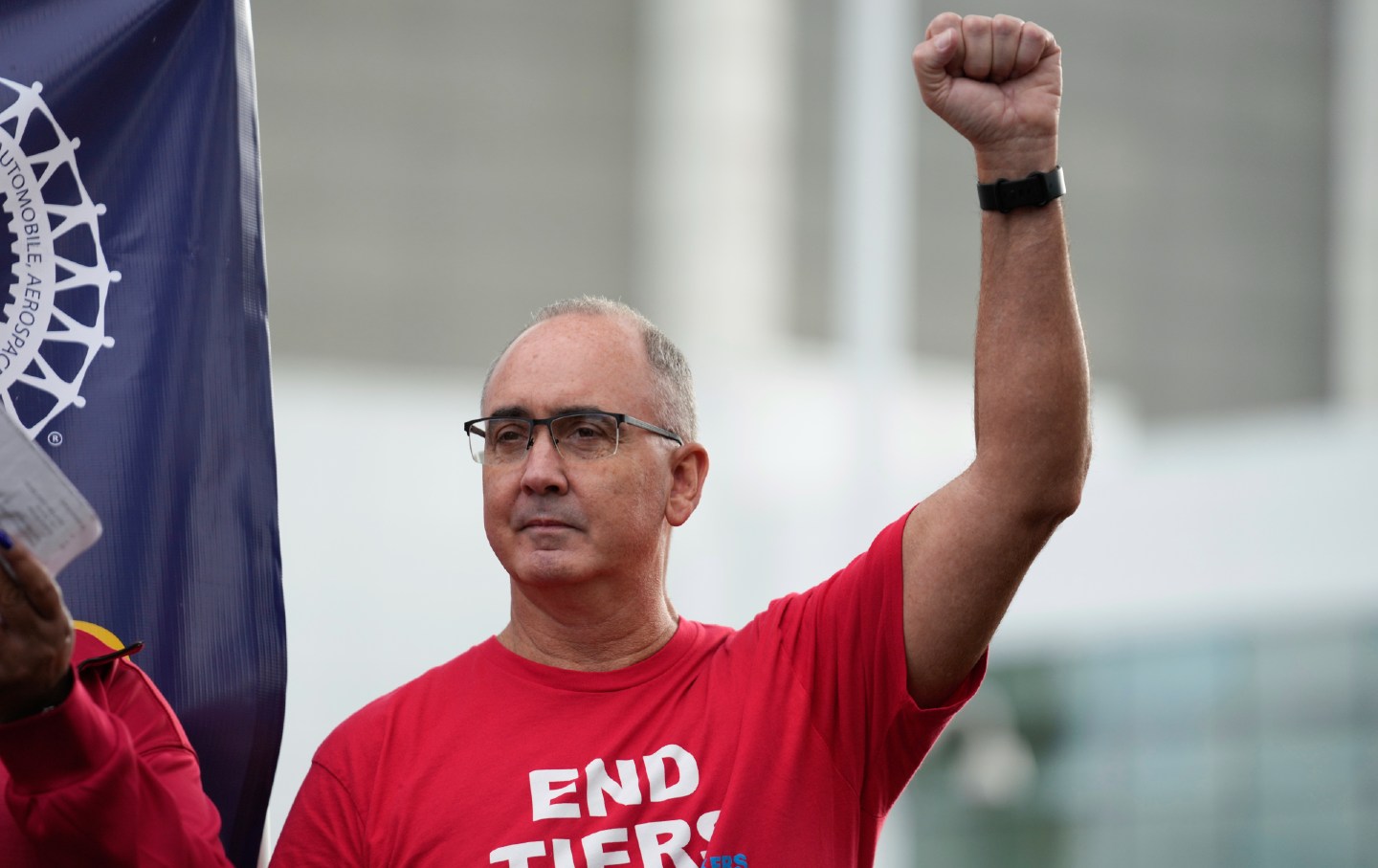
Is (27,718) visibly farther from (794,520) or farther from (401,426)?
(794,520)

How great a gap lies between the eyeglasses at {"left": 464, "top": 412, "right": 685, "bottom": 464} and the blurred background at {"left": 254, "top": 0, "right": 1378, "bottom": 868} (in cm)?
1088

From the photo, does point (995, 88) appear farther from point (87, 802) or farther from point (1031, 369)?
point (87, 802)

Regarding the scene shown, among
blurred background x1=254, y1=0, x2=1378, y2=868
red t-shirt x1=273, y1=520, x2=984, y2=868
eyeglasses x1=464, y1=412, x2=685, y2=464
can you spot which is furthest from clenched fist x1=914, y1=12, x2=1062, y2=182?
blurred background x1=254, y1=0, x2=1378, y2=868

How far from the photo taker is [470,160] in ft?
109

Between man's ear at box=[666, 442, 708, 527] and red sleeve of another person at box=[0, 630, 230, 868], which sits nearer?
red sleeve of another person at box=[0, 630, 230, 868]

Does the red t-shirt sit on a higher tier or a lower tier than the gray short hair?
lower

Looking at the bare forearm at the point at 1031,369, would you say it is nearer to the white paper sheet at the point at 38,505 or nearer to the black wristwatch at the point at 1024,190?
the black wristwatch at the point at 1024,190

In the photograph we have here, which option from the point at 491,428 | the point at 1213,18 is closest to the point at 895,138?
the point at 491,428

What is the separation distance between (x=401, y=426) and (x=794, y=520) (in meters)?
3.97

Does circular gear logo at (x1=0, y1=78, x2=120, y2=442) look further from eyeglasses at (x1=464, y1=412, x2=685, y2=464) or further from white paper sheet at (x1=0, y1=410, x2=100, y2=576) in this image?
white paper sheet at (x1=0, y1=410, x2=100, y2=576)

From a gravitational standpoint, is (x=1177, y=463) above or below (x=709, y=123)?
below

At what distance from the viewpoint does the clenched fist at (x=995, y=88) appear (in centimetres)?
282

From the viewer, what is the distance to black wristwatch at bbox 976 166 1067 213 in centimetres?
283

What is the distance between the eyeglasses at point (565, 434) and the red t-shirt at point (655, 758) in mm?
323
